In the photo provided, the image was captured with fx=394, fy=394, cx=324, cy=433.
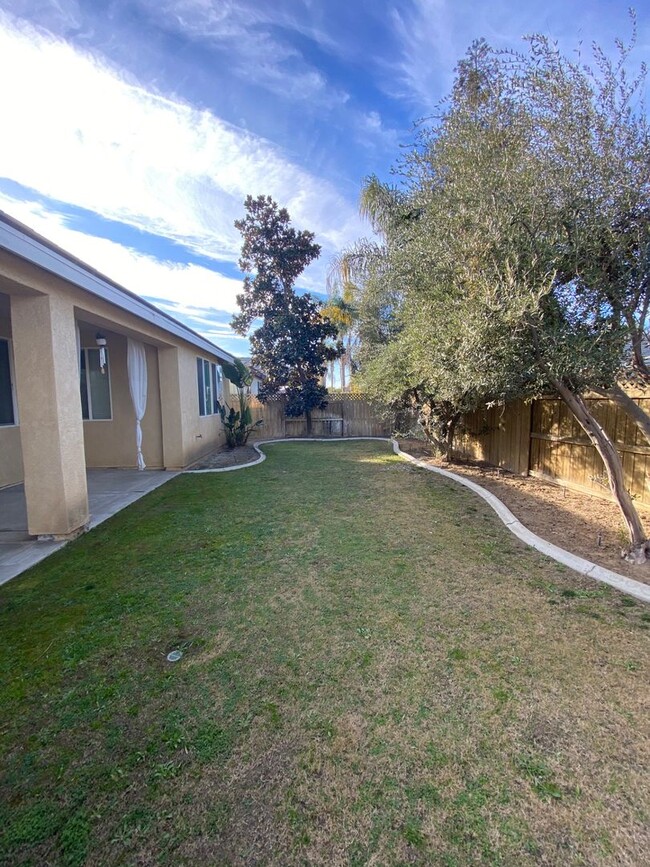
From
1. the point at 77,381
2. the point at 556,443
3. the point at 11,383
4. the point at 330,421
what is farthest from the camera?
the point at 330,421

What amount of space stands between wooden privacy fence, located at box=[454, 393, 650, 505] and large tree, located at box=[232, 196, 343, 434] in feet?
26.0

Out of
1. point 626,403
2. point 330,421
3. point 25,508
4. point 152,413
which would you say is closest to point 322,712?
point 626,403

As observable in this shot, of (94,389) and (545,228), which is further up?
(545,228)

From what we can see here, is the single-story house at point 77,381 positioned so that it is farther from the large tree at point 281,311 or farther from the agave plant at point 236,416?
the large tree at point 281,311

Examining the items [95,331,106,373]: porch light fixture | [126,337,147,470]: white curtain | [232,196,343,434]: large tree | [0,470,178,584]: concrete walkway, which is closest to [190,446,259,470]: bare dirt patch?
[0,470,178,584]: concrete walkway

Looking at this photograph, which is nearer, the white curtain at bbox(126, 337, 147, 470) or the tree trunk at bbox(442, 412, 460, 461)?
the white curtain at bbox(126, 337, 147, 470)

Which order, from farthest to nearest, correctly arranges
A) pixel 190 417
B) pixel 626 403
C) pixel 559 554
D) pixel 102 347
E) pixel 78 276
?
→ pixel 190 417
pixel 102 347
pixel 78 276
pixel 559 554
pixel 626 403

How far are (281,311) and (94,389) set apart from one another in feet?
28.4

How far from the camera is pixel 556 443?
717cm

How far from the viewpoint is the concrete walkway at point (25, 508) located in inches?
172

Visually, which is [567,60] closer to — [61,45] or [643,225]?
[643,225]

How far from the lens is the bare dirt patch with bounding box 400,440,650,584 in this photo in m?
4.25

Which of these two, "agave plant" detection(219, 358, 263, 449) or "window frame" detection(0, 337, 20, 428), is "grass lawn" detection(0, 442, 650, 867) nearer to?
"window frame" detection(0, 337, 20, 428)

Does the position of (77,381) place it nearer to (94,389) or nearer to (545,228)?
(94,389)
